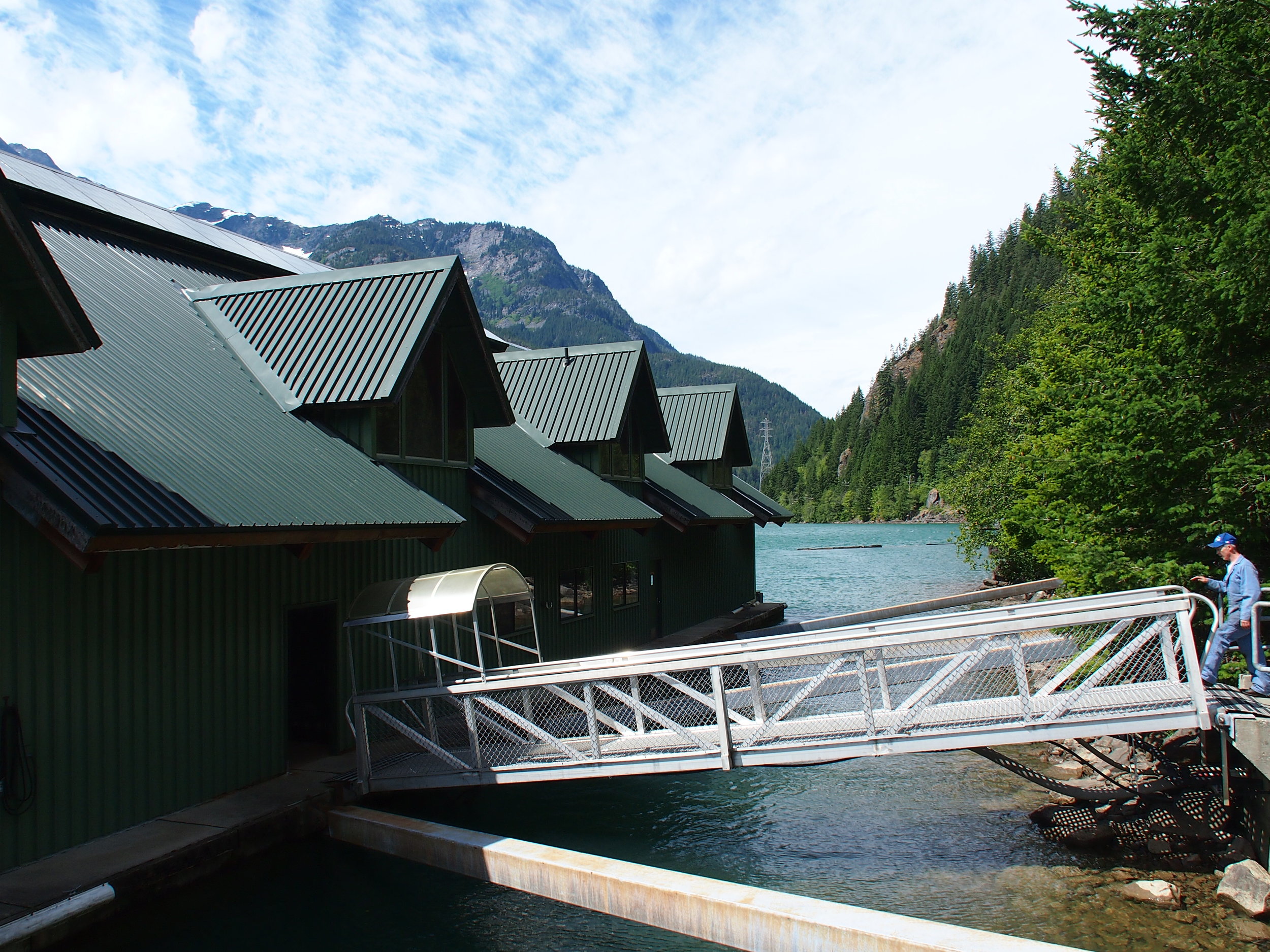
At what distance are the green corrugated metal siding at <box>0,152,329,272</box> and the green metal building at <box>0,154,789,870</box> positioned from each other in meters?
0.11

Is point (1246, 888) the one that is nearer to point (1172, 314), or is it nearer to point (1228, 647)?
point (1228, 647)

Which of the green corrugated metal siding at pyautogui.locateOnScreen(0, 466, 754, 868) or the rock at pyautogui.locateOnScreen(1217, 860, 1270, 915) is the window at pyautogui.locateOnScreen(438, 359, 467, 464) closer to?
the green corrugated metal siding at pyautogui.locateOnScreen(0, 466, 754, 868)

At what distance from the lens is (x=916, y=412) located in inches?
6019

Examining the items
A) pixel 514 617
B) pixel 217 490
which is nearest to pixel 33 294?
pixel 217 490

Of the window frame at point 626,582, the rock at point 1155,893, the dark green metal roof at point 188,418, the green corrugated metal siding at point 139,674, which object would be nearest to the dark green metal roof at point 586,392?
the window frame at point 626,582

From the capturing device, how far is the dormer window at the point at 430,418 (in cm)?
1290

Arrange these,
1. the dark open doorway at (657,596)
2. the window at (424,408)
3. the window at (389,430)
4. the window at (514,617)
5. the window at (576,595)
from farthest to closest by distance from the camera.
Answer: the dark open doorway at (657,596) < the window at (576,595) < the window at (514,617) < the window at (424,408) < the window at (389,430)

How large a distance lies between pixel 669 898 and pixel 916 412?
154 m

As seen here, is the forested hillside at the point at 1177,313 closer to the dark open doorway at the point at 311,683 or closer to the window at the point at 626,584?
the window at the point at 626,584

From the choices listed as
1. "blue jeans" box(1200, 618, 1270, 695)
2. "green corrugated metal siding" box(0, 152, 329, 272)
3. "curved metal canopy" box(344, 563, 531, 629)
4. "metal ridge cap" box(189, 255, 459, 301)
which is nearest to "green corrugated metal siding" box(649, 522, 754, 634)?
"metal ridge cap" box(189, 255, 459, 301)

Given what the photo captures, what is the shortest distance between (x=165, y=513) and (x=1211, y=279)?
12824 millimetres

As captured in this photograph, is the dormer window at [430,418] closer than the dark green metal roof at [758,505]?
Yes

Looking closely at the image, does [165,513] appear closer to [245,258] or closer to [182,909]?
[182,909]

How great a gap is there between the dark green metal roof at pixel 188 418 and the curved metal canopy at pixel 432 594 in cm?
87
